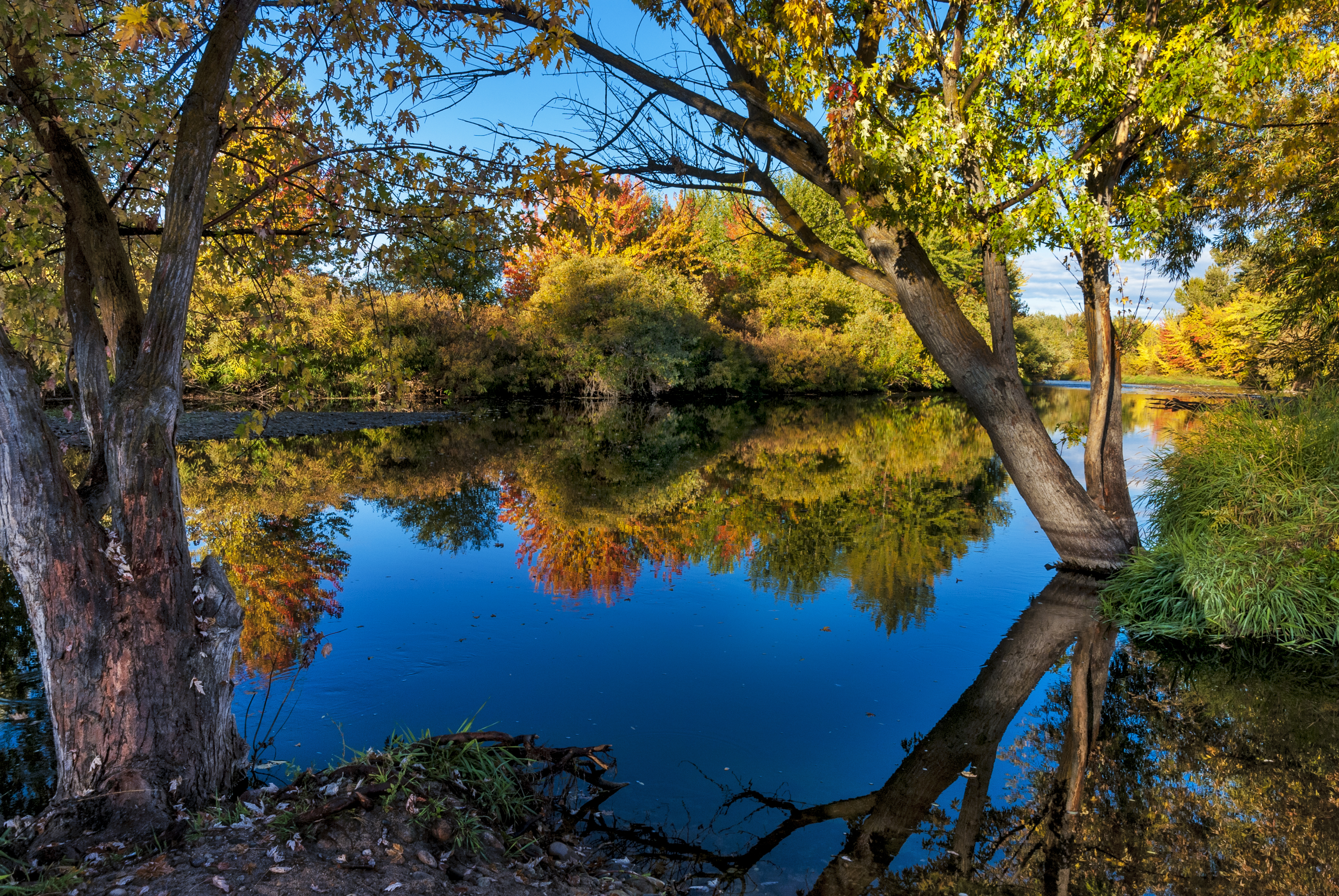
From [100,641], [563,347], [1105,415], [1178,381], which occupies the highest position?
[563,347]

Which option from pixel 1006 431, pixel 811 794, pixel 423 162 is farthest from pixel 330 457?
pixel 811 794

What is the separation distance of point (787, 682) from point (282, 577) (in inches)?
182

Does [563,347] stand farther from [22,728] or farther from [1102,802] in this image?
[1102,802]

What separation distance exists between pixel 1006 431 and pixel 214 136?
6.85 meters

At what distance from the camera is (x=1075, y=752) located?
402 centimetres

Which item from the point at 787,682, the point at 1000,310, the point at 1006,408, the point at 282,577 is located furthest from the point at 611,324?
the point at 787,682

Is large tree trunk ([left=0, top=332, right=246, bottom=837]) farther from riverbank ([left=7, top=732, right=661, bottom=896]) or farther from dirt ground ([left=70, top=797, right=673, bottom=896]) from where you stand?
dirt ground ([left=70, top=797, right=673, bottom=896])

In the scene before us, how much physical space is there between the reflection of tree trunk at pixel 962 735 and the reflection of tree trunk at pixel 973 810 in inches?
2.4

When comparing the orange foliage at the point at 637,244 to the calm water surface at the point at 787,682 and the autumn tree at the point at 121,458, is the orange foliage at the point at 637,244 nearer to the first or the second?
the calm water surface at the point at 787,682

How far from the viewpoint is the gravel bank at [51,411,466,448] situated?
15.4m

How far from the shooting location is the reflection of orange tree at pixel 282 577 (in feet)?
17.2

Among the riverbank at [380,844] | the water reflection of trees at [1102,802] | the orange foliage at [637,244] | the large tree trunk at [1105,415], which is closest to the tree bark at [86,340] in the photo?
the riverbank at [380,844]

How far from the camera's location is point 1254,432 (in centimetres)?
690

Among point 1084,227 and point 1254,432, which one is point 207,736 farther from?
point 1254,432
